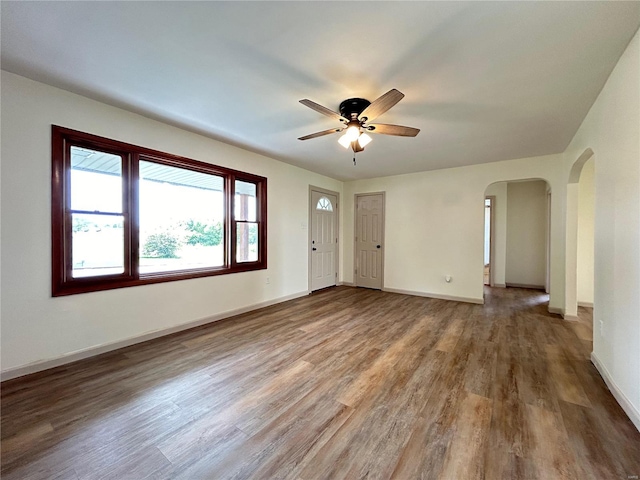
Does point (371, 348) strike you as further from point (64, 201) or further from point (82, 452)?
point (64, 201)

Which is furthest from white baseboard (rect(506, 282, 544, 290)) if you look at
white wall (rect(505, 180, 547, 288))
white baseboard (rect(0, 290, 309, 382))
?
white baseboard (rect(0, 290, 309, 382))

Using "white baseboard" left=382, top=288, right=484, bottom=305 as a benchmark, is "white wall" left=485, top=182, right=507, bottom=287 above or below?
above

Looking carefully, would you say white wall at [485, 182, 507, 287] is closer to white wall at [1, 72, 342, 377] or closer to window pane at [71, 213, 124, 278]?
white wall at [1, 72, 342, 377]

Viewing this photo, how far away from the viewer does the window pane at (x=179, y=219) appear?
10.5ft

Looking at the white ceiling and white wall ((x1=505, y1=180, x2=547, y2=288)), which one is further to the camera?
white wall ((x1=505, y1=180, x2=547, y2=288))

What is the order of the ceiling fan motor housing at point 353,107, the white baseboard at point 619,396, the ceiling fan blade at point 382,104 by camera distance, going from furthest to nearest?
the ceiling fan motor housing at point 353,107
the ceiling fan blade at point 382,104
the white baseboard at point 619,396

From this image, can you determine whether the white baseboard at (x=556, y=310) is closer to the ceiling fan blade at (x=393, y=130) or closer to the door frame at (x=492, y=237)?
the door frame at (x=492, y=237)

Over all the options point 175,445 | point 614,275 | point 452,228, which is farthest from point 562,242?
point 175,445

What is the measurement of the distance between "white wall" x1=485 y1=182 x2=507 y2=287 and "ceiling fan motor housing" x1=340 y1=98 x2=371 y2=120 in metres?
5.22

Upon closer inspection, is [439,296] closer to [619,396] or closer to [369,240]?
[369,240]

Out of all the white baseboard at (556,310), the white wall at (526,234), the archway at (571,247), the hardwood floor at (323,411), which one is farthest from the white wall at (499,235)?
the hardwood floor at (323,411)

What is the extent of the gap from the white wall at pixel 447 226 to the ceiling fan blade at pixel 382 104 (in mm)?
3287

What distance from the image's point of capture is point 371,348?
288 cm

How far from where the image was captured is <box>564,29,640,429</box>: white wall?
5.71 ft
